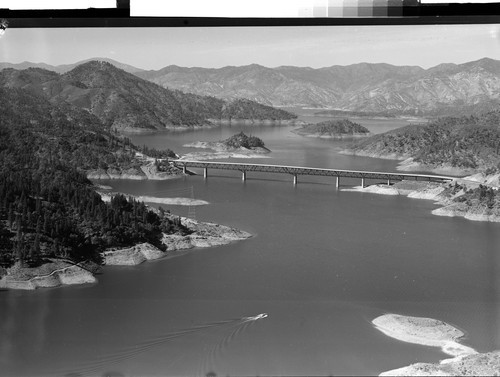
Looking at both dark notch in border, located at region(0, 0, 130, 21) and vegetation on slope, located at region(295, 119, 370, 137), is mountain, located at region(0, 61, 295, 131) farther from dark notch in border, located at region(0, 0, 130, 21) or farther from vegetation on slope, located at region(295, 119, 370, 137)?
dark notch in border, located at region(0, 0, 130, 21)

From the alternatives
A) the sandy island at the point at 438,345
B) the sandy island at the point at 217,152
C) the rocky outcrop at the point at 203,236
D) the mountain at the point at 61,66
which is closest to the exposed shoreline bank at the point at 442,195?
the sandy island at the point at 217,152

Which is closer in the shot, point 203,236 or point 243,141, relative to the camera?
point 203,236

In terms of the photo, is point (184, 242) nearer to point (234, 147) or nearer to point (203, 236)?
point (203, 236)

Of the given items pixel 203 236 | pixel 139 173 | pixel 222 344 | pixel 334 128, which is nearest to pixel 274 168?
pixel 334 128

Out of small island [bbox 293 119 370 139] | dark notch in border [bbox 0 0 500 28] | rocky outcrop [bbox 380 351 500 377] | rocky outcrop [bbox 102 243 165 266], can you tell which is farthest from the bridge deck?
rocky outcrop [bbox 380 351 500 377]

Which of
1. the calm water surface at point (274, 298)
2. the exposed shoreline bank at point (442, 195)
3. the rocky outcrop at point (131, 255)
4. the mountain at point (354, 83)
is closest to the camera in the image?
the calm water surface at point (274, 298)

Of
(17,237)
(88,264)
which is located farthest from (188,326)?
(17,237)

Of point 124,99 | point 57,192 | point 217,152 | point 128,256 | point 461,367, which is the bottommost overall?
point 461,367

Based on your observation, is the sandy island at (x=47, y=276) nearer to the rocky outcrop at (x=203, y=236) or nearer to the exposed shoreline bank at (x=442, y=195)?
the rocky outcrop at (x=203, y=236)
